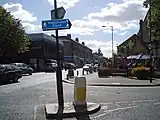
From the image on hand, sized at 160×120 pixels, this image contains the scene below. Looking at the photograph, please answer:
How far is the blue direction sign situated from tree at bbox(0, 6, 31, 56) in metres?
42.5

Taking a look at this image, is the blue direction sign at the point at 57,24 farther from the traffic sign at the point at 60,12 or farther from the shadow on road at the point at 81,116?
the shadow on road at the point at 81,116

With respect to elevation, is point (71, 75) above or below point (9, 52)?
below

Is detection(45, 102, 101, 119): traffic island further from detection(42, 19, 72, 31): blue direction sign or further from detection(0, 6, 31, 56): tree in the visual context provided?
detection(0, 6, 31, 56): tree

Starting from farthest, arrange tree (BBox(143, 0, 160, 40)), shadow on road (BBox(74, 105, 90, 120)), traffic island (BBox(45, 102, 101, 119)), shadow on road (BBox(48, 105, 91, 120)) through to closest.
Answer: tree (BBox(143, 0, 160, 40))
traffic island (BBox(45, 102, 101, 119))
shadow on road (BBox(48, 105, 91, 120))
shadow on road (BBox(74, 105, 90, 120))

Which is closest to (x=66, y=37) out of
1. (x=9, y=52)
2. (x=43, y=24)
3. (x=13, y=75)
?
(x=9, y=52)

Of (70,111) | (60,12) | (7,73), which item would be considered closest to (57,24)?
(60,12)

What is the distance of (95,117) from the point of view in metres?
10.4

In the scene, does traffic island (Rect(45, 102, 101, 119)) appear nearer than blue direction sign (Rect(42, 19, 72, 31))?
Yes

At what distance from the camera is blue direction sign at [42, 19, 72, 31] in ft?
38.4

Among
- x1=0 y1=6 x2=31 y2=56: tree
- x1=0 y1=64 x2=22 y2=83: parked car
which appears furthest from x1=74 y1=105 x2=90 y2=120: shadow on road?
x1=0 y1=6 x2=31 y2=56: tree

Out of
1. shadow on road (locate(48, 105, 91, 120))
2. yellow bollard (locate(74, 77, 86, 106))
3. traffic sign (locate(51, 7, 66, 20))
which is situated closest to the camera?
shadow on road (locate(48, 105, 91, 120))

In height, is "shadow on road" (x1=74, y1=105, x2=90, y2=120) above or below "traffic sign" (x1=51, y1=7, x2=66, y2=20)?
below

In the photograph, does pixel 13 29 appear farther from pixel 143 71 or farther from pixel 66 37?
pixel 66 37

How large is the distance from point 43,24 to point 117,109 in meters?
3.99
